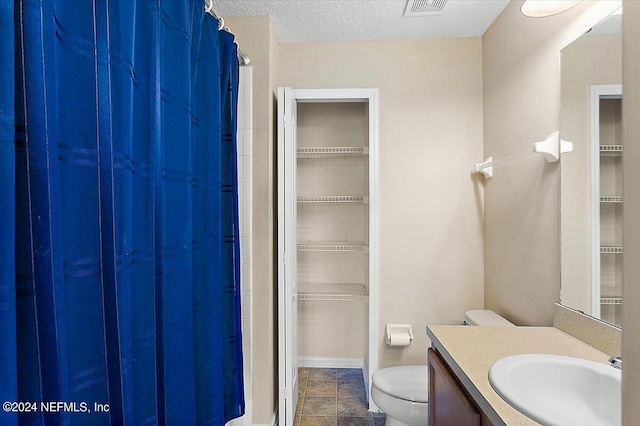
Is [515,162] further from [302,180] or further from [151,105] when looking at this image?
[151,105]

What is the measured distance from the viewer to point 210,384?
1.49 metres

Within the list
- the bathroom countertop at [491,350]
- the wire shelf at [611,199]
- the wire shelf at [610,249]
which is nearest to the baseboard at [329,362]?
the bathroom countertop at [491,350]

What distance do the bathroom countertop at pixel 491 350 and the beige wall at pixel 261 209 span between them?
Result: 1007 millimetres

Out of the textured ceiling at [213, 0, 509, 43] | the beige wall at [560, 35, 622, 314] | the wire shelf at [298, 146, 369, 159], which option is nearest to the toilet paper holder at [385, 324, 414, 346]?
the beige wall at [560, 35, 622, 314]

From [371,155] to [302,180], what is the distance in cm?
70

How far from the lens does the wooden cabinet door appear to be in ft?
3.20

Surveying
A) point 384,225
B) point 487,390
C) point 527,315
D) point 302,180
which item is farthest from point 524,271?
point 302,180

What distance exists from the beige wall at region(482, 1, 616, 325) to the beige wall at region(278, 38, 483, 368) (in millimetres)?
114

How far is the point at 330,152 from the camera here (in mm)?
2412

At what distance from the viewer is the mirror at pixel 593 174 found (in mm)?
1159

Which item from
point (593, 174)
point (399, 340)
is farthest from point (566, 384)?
point (399, 340)

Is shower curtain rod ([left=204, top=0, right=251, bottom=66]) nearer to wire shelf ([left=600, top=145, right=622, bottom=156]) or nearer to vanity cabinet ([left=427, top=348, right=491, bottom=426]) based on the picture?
wire shelf ([left=600, top=145, right=622, bottom=156])

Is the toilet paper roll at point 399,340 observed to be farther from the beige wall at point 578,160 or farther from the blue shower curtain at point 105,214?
the blue shower curtain at point 105,214

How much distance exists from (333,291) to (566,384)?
64.6 inches
